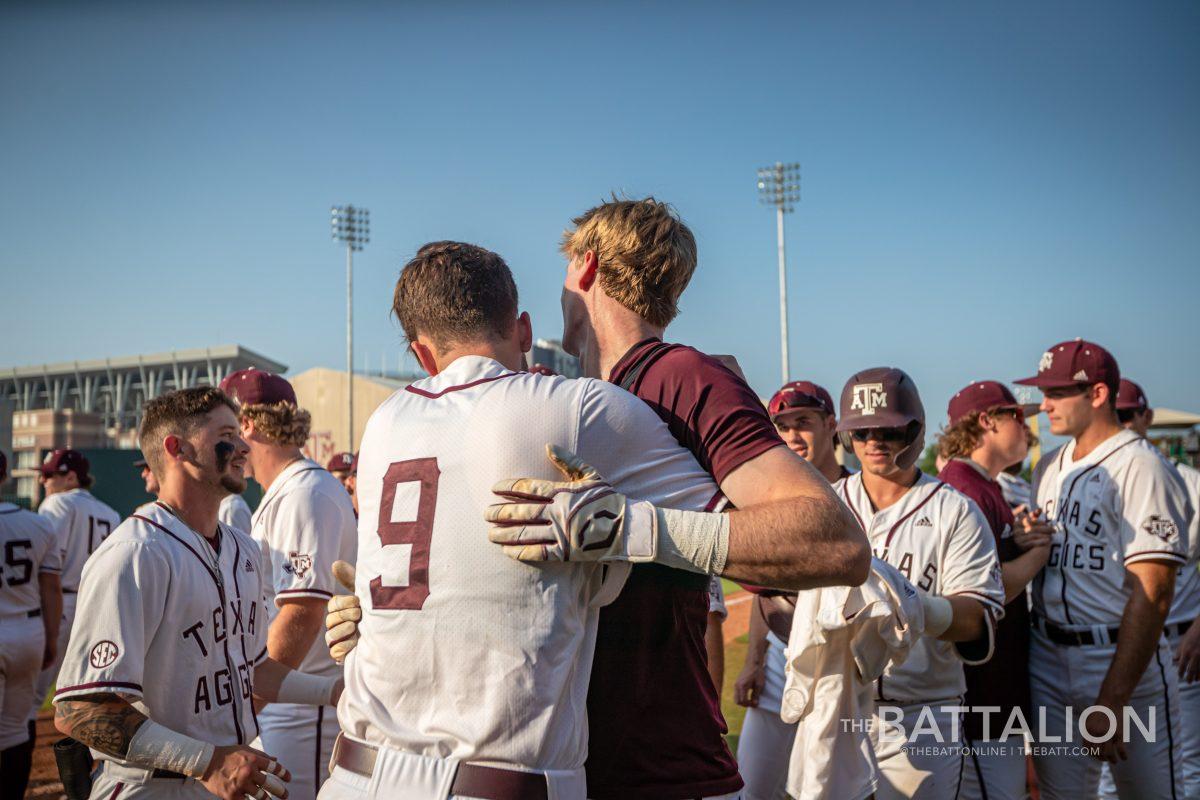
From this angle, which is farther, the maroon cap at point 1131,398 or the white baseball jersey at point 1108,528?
the maroon cap at point 1131,398

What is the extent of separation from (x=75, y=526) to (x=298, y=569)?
5354 mm

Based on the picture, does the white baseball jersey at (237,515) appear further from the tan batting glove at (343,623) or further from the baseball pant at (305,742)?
the tan batting glove at (343,623)

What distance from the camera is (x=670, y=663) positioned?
83.1 inches

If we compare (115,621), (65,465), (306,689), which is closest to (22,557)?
(65,465)

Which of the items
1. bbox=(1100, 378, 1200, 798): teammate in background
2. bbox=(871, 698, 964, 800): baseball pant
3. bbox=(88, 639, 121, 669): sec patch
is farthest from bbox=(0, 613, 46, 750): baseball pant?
bbox=(1100, 378, 1200, 798): teammate in background

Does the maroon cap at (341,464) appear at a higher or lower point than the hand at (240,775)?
higher

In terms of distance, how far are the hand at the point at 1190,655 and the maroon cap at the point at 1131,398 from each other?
231 centimetres

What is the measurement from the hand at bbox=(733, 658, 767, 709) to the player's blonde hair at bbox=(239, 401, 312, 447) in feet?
8.66

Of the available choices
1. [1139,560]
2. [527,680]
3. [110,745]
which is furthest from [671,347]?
[1139,560]

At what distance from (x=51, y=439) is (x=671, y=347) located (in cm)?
4868

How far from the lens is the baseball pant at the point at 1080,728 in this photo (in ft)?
14.3

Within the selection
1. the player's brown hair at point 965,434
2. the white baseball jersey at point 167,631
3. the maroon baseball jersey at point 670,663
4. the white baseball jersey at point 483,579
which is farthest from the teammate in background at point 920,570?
the white baseball jersey at point 167,631

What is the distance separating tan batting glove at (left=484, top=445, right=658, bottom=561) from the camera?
5.97 ft

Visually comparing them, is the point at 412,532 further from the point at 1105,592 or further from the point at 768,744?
the point at 1105,592
